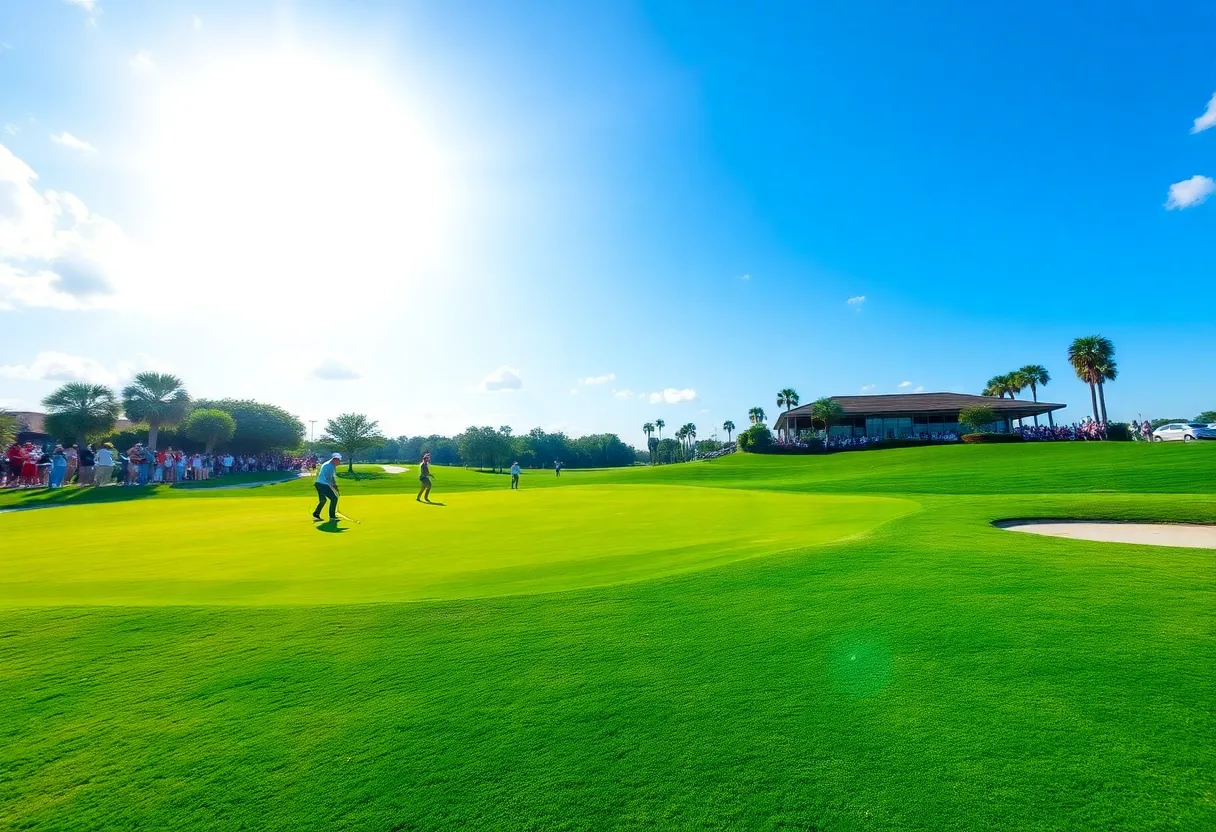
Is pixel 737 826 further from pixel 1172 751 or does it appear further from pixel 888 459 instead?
pixel 888 459

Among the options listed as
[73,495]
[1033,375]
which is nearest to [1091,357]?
[1033,375]

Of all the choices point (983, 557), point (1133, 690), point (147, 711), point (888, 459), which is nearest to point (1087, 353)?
point (888, 459)

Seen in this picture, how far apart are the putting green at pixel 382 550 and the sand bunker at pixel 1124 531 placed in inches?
132

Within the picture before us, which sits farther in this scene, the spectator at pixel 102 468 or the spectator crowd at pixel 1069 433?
the spectator crowd at pixel 1069 433

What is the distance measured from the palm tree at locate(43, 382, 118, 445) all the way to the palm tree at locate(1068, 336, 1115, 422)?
108260 millimetres

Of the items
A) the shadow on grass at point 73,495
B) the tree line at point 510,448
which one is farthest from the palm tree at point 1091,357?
the shadow on grass at point 73,495

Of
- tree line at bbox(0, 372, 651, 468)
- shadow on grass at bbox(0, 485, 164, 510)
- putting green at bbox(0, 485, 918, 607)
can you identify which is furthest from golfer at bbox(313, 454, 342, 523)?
tree line at bbox(0, 372, 651, 468)

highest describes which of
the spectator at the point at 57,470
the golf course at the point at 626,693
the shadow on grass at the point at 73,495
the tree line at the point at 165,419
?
the tree line at the point at 165,419

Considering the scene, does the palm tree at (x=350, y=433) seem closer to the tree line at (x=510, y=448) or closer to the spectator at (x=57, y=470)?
the tree line at (x=510, y=448)

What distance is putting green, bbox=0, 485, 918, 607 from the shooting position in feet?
25.6

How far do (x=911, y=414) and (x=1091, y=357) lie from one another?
2381cm

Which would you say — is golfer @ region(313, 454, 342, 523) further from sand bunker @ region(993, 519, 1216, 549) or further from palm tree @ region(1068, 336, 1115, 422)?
palm tree @ region(1068, 336, 1115, 422)

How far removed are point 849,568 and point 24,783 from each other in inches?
332

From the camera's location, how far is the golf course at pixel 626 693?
3.01 meters
